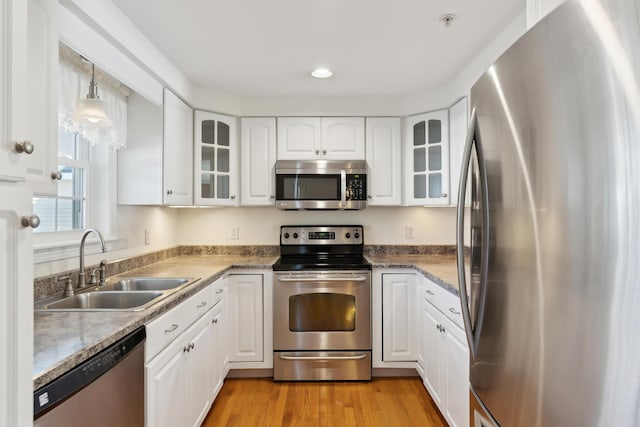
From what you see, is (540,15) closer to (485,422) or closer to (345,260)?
(485,422)

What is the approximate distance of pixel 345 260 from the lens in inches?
121

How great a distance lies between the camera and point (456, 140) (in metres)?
2.71

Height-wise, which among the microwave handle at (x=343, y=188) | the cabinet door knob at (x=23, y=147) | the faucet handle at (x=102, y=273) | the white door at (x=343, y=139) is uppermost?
the white door at (x=343, y=139)

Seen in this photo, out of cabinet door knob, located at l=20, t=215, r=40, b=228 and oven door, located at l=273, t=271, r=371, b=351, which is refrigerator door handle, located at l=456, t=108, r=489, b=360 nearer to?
cabinet door knob, located at l=20, t=215, r=40, b=228

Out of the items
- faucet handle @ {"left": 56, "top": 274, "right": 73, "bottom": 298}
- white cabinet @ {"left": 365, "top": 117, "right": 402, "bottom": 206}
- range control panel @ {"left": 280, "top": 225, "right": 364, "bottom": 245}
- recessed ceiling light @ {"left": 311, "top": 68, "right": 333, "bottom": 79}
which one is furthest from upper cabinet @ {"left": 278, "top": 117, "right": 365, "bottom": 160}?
faucet handle @ {"left": 56, "top": 274, "right": 73, "bottom": 298}

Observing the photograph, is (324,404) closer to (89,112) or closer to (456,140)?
(456,140)

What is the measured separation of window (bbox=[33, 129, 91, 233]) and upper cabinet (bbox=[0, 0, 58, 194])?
2.22 feet

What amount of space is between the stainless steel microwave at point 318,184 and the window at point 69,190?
4.57 feet

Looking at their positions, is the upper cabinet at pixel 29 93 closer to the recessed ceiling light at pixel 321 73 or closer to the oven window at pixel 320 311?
the recessed ceiling light at pixel 321 73

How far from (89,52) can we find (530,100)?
177 centimetres

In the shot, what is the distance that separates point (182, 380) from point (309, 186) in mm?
1767

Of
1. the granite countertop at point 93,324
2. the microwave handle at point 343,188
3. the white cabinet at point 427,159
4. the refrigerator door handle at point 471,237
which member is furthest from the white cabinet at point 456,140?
the refrigerator door handle at point 471,237

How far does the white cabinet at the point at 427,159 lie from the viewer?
9.43ft

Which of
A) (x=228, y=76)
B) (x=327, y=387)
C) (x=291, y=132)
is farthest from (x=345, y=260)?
(x=228, y=76)
